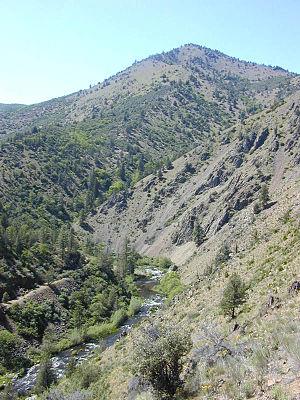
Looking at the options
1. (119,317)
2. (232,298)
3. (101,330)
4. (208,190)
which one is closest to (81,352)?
(101,330)

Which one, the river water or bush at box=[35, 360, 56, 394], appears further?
the river water

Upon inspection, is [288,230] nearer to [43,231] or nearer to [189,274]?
[189,274]

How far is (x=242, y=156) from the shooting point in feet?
433

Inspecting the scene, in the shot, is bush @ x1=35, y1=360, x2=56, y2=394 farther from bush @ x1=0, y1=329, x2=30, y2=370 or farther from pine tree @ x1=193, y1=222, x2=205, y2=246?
pine tree @ x1=193, y1=222, x2=205, y2=246

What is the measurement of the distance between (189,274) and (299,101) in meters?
75.9

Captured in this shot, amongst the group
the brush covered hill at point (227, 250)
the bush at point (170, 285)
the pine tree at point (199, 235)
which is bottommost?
the bush at point (170, 285)

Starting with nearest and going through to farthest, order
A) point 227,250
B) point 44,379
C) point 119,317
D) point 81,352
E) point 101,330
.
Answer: point 44,379, point 81,352, point 101,330, point 119,317, point 227,250

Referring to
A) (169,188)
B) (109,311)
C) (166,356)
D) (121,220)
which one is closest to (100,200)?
(121,220)

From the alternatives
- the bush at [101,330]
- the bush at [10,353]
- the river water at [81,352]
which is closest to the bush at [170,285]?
the river water at [81,352]

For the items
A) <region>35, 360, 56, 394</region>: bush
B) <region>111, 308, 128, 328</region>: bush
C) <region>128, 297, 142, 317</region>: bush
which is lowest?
<region>128, 297, 142, 317</region>: bush

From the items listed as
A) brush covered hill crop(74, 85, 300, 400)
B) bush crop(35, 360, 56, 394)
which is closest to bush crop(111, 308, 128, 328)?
brush covered hill crop(74, 85, 300, 400)

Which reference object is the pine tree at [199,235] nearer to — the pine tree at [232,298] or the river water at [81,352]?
the river water at [81,352]

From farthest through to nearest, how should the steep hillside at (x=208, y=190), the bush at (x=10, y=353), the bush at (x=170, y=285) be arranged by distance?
the steep hillside at (x=208, y=190)
the bush at (x=170, y=285)
the bush at (x=10, y=353)

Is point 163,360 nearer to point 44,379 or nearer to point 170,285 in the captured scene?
point 44,379
